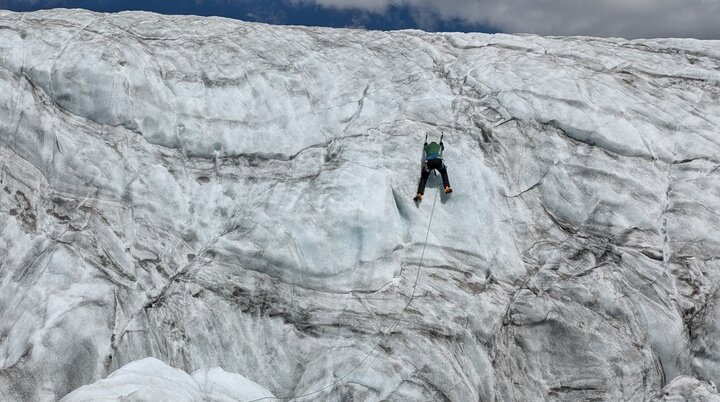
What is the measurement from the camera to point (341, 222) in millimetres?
14227

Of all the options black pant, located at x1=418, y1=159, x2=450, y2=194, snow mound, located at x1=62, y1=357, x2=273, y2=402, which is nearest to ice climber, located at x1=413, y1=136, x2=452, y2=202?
black pant, located at x1=418, y1=159, x2=450, y2=194

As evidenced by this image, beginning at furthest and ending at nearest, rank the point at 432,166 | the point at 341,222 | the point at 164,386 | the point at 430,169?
the point at 430,169 → the point at 432,166 → the point at 341,222 → the point at 164,386

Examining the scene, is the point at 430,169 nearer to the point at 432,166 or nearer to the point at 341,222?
the point at 432,166

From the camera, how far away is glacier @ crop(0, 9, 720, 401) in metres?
12.9

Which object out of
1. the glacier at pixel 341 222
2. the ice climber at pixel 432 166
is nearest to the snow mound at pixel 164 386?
the glacier at pixel 341 222

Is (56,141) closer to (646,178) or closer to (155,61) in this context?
(155,61)

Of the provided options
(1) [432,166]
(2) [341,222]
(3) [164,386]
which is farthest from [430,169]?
(3) [164,386]

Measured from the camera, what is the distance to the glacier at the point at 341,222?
12.9 meters

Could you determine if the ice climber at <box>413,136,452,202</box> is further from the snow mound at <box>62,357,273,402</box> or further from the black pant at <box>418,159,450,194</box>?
the snow mound at <box>62,357,273,402</box>

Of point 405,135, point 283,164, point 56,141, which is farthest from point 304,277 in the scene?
point 56,141

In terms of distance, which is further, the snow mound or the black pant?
the black pant

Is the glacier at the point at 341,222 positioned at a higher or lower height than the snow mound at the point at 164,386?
higher

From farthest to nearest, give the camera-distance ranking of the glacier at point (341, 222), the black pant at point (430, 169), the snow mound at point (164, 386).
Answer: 1. the black pant at point (430, 169)
2. the glacier at point (341, 222)
3. the snow mound at point (164, 386)

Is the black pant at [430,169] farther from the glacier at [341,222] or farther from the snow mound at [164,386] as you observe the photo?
the snow mound at [164,386]
